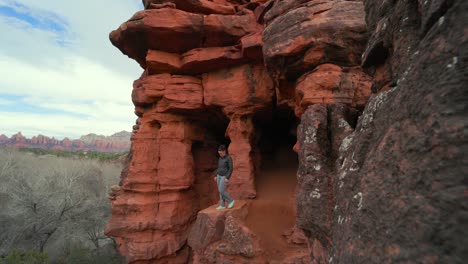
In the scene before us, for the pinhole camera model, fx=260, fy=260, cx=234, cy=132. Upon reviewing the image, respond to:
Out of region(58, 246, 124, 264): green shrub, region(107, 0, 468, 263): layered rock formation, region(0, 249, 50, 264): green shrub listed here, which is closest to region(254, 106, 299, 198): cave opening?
region(107, 0, 468, 263): layered rock formation

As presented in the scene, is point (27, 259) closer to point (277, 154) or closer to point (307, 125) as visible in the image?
point (277, 154)

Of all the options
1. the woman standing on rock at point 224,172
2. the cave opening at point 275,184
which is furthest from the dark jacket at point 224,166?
the cave opening at point 275,184

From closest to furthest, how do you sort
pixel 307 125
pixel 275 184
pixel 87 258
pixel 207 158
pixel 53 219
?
pixel 307 125, pixel 275 184, pixel 207 158, pixel 87 258, pixel 53 219

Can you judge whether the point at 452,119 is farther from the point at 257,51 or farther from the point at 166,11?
the point at 166,11

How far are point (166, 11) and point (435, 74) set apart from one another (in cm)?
868

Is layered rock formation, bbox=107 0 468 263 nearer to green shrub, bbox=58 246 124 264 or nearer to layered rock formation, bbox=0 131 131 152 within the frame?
green shrub, bbox=58 246 124 264

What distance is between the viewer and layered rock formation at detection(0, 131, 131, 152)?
83.9 meters

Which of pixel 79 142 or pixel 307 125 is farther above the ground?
pixel 79 142

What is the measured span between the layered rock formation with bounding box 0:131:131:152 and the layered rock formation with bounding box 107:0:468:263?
3326 inches

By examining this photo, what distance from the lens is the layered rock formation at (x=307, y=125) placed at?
132cm

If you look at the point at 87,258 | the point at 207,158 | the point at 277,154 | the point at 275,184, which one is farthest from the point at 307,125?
the point at 87,258

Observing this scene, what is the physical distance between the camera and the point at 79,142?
95.7 metres

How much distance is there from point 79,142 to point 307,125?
4288 inches

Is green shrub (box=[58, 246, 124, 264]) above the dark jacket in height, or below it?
below
